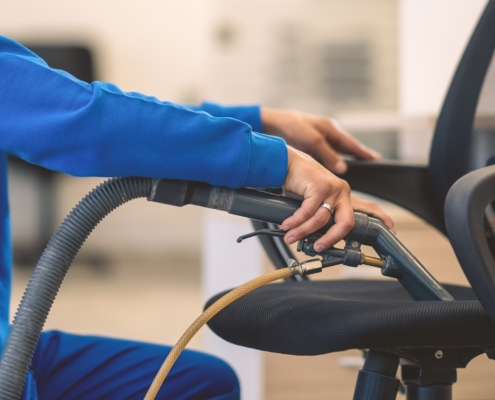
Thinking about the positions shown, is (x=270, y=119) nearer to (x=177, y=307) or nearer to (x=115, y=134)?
(x=115, y=134)

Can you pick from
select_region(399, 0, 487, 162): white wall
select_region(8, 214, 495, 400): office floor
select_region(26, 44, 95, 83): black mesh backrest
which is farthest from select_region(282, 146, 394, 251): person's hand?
select_region(26, 44, 95, 83): black mesh backrest

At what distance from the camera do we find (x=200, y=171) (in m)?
0.62

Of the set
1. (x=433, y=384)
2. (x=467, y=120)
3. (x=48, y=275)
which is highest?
(x=467, y=120)

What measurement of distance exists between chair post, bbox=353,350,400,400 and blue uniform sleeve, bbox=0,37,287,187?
24 cm

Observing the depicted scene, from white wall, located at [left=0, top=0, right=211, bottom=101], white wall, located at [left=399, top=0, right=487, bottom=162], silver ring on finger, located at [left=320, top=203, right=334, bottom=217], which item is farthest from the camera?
white wall, located at [left=0, top=0, right=211, bottom=101]

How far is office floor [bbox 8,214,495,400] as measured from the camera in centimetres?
148

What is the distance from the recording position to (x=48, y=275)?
603 mm

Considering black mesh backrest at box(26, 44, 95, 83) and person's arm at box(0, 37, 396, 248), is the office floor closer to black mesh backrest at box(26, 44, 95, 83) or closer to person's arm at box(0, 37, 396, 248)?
person's arm at box(0, 37, 396, 248)

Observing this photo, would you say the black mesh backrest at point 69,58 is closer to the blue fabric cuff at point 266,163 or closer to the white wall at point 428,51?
the white wall at point 428,51

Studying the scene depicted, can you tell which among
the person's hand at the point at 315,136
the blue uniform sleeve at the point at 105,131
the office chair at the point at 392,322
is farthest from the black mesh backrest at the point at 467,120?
the blue uniform sleeve at the point at 105,131

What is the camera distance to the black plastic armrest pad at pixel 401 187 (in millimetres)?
989

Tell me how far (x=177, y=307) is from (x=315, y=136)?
236cm

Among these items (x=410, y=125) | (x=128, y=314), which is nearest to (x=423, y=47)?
(x=410, y=125)

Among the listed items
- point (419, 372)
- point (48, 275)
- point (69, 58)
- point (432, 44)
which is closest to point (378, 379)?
point (419, 372)
